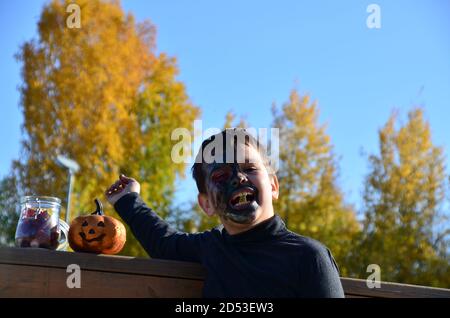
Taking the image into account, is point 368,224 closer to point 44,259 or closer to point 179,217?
point 179,217

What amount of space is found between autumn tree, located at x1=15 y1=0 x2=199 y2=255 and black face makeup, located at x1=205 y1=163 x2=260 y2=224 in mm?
9018

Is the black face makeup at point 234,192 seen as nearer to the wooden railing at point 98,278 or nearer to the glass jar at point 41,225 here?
the wooden railing at point 98,278

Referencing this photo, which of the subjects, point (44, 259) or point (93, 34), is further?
point (93, 34)

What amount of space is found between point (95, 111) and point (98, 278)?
9.97 m

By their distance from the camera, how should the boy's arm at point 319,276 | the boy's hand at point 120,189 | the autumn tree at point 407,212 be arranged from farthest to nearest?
the autumn tree at point 407,212, the boy's hand at point 120,189, the boy's arm at point 319,276

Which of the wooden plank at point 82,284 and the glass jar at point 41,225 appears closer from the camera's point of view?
the wooden plank at point 82,284

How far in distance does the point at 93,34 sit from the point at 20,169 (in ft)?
11.2

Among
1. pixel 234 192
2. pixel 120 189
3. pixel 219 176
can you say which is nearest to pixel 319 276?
pixel 234 192

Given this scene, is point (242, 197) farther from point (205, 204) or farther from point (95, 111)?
point (95, 111)

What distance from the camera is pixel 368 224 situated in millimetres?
10375

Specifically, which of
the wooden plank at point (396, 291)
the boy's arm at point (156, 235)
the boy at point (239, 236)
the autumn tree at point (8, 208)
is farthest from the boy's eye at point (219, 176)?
the autumn tree at point (8, 208)

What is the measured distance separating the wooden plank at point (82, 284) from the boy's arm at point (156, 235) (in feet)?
0.85

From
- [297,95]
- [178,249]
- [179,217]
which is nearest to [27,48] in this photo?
[179,217]

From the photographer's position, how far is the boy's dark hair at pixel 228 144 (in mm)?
2335
